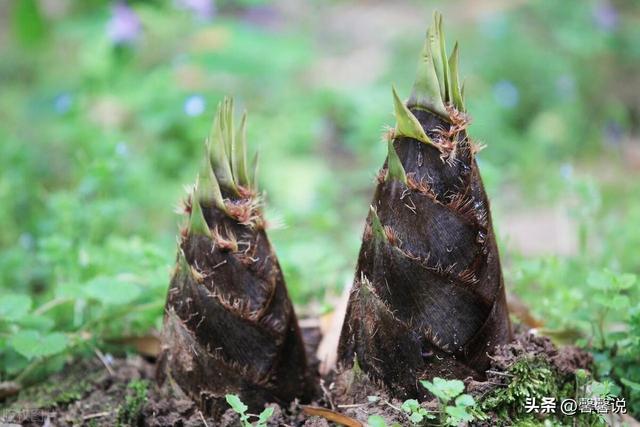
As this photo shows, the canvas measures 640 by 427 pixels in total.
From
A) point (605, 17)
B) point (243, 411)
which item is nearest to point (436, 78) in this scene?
point (243, 411)

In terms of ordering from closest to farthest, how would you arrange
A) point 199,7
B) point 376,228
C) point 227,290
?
point 376,228
point 227,290
point 199,7

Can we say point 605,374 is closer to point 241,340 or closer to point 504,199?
point 241,340

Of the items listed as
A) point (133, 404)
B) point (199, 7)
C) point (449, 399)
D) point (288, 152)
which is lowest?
point (133, 404)

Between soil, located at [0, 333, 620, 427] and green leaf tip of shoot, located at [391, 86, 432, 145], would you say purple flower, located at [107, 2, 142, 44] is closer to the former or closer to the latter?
soil, located at [0, 333, 620, 427]

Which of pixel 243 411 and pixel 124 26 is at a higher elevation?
pixel 124 26

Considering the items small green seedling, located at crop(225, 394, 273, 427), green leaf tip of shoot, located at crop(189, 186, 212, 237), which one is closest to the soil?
small green seedling, located at crop(225, 394, 273, 427)

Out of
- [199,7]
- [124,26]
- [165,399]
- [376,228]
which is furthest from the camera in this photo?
[199,7]

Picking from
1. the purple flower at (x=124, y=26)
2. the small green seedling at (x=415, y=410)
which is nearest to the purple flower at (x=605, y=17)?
the purple flower at (x=124, y=26)

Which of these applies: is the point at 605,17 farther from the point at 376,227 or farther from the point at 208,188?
the point at 208,188
